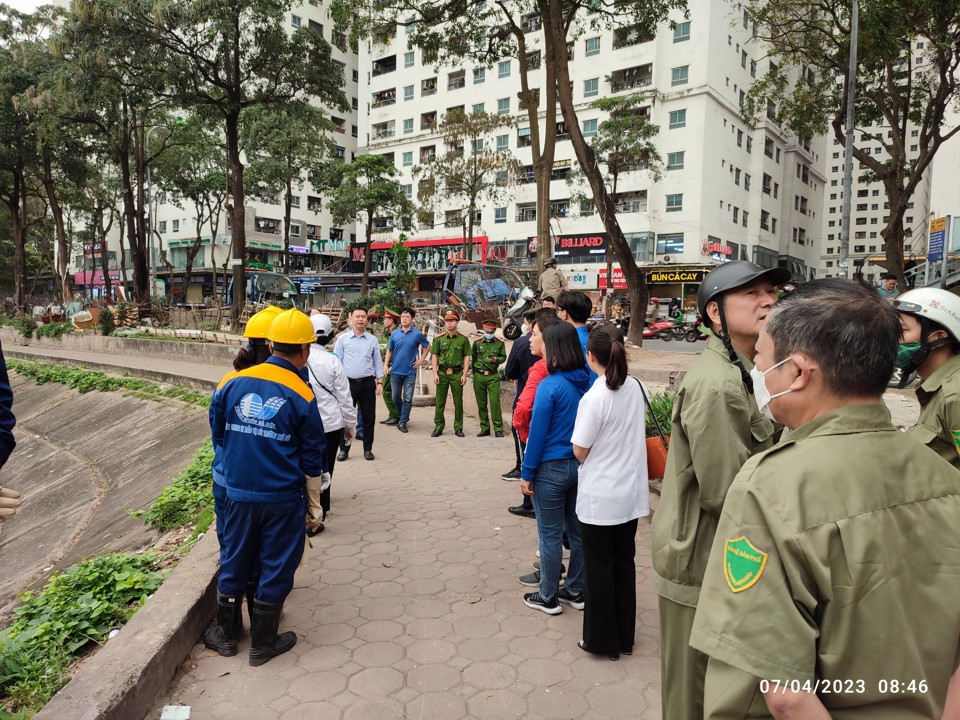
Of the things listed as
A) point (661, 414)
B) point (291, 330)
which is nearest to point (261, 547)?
point (291, 330)

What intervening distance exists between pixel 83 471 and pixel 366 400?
7.49m

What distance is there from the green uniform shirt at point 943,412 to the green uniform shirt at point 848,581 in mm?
1603

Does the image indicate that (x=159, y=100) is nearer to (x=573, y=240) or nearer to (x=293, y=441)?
(x=293, y=441)

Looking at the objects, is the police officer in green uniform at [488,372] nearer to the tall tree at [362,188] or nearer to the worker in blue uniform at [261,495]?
the worker in blue uniform at [261,495]

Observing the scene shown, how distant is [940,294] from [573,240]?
36.7 metres

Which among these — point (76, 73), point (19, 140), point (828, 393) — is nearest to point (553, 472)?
point (828, 393)

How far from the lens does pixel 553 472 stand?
3520 mm

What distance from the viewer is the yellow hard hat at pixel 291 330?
337 cm

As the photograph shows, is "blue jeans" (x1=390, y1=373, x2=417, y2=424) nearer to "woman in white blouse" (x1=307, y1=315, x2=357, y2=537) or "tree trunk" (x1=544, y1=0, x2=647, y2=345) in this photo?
"woman in white blouse" (x1=307, y1=315, x2=357, y2=537)

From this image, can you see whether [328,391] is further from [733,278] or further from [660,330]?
[660,330]

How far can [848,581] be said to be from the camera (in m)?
1.14

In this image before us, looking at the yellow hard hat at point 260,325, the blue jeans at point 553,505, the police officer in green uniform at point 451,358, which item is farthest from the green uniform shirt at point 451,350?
the blue jeans at point 553,505

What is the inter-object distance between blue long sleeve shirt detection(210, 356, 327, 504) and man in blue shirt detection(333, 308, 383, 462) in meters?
4.04

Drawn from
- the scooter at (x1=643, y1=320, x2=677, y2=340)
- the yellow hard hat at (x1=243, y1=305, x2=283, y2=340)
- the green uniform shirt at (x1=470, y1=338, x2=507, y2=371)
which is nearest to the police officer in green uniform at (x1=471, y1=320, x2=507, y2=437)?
the green uniform shirt at (x1=470, y1=338, x2=507, y2=371)
